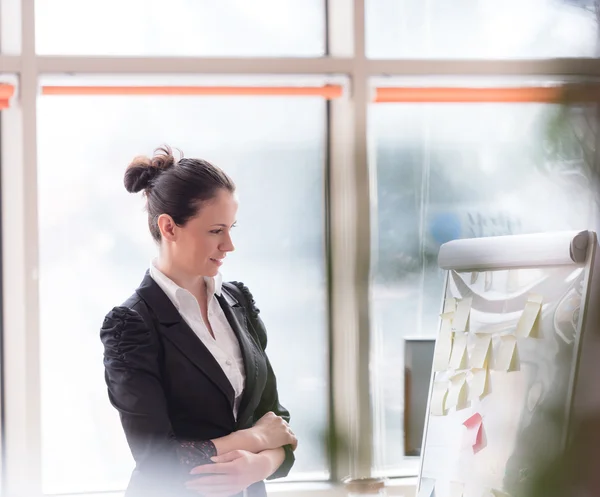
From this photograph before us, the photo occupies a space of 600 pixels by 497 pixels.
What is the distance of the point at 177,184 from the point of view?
162cm

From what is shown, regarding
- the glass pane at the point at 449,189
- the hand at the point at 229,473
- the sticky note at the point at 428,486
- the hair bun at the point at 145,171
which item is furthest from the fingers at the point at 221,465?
the glass pane at the point at 449,189

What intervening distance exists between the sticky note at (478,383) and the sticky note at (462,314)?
80 mm

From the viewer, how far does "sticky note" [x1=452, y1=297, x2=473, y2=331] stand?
1246 millimetres

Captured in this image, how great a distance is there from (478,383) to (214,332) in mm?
689

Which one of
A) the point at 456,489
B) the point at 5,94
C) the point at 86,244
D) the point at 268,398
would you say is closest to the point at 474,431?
the point at 456,489

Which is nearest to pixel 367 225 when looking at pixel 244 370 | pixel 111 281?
A: pixel 244 370

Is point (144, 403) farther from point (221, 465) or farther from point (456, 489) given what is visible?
point (456, 489)

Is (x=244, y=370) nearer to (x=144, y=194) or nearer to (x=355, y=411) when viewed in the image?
(x=144, y=194)

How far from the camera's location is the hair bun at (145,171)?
1.69 meters

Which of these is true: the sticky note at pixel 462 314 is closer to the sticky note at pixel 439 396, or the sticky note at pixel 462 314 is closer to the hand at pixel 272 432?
the sticky note at pixel 439 396

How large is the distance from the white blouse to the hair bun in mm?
202

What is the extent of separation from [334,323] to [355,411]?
0.04 m

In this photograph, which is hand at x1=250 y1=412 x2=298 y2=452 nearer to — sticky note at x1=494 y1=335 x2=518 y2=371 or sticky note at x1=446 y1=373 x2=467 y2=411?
sticky note at x1=446 y1=373 x2=467 y2=411

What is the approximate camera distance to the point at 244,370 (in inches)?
63.5
